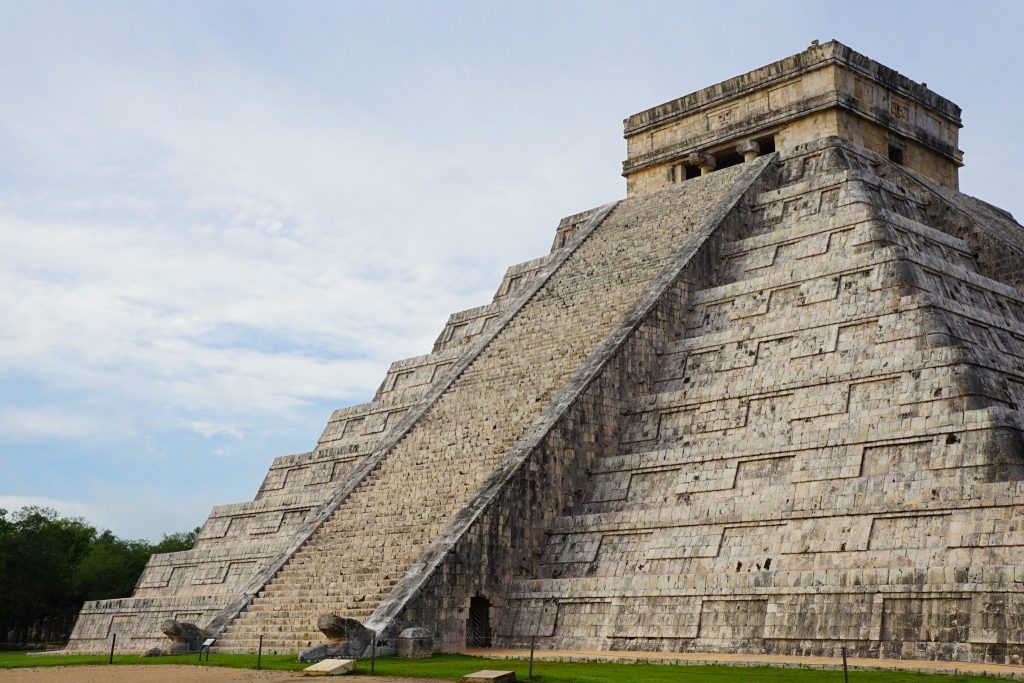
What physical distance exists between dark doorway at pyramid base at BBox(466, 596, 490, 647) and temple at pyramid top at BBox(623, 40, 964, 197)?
12085 millimetres

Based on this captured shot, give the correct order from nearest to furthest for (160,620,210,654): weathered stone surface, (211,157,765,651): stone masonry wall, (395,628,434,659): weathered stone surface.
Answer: (395,628,434,659): weathered stone surface < (211,157,765,651): stone masonry wall < (160,620,210,654): weathered stone surface

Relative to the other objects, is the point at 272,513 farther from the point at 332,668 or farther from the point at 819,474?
the point at 819,474

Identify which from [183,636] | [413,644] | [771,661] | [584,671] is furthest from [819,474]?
[183,636]

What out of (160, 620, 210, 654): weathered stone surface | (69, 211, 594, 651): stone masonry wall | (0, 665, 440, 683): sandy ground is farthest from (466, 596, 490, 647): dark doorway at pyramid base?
(69, 211, 594, 651): stone masonry wall

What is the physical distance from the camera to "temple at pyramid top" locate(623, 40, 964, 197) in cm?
2328

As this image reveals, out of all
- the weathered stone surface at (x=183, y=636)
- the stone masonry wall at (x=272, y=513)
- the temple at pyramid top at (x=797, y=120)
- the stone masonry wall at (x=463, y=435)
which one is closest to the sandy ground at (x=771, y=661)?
the stone masonry wall at (x=463, y=435)

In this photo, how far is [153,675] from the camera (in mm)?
14016

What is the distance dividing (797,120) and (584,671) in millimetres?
14500

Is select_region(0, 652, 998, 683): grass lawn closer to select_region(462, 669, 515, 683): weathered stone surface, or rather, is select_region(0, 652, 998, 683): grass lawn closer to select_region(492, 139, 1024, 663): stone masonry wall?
select_region(462, 669, 515, 683): weathered stone surface

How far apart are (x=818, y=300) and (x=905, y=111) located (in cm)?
899

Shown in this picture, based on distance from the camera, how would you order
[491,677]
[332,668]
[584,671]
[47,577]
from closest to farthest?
1. [491,677]
2. [584,671]
3. [332,668]
4. [47,577]

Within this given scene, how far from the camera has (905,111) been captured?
24.6m

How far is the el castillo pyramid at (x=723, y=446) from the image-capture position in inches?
527

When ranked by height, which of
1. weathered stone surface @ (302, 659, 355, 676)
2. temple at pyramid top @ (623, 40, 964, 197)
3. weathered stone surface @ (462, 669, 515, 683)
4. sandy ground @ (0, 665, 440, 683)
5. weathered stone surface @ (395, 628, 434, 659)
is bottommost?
sandy ground @ (0, 665, 440, 683)
